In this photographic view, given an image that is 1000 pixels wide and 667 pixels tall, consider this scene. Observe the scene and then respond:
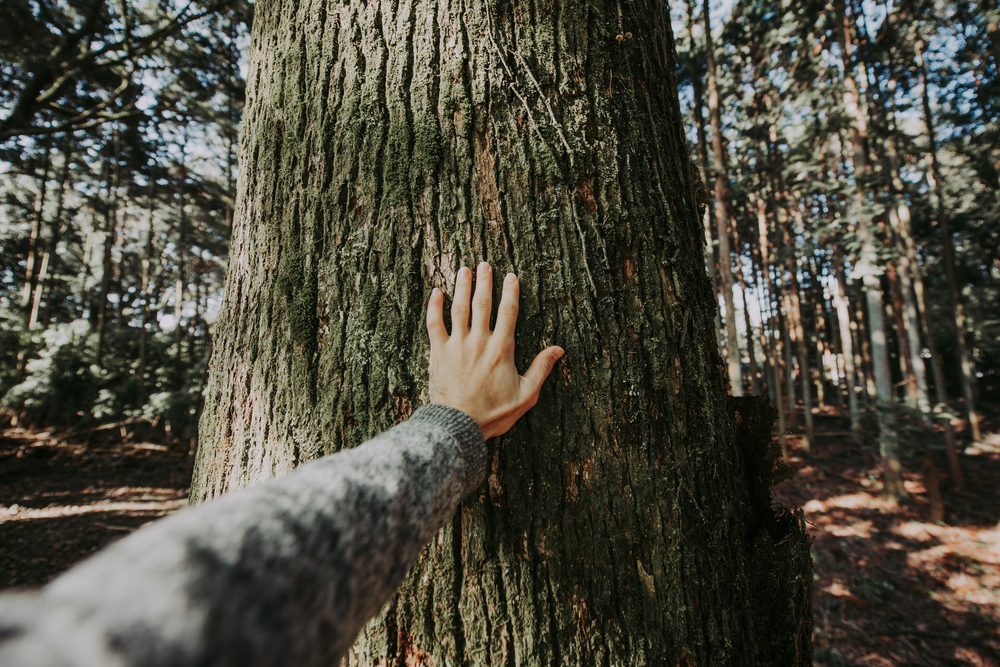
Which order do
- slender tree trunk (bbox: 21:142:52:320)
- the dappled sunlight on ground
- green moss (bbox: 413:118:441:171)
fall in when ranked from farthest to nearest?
1. slender tree trunk (bbox: 21:142:52:320)
2. the dappled sunlight on ground
3. green moss (bbox: 413:118:441:171)

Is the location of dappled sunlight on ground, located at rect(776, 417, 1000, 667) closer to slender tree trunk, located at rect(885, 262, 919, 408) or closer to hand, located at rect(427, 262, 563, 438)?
slender tree trunk, located at rect(885, 262, 919, 408)

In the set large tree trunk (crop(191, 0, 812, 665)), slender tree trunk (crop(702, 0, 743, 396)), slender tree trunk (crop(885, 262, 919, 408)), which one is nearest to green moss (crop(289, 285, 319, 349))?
large tree trunk (crop(191, 0, 812, 665))

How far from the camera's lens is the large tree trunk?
3.59ft

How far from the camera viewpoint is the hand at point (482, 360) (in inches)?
42.1

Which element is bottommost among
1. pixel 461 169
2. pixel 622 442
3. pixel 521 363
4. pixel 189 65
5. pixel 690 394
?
pixel 622 442

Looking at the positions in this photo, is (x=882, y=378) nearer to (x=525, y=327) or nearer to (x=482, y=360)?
(x=525, y=327)

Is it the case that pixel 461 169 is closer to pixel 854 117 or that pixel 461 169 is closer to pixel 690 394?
pixel 690 394

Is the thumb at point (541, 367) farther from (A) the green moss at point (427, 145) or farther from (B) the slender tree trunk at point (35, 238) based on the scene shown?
(B) the slender tree trunk at point (35, 238)

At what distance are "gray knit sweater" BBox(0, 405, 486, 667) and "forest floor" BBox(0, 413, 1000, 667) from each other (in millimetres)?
2800

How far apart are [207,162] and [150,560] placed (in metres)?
19.4

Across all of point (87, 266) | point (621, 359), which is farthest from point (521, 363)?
point (87, 266)

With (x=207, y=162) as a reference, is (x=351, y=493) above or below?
below

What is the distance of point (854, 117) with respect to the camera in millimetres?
8180

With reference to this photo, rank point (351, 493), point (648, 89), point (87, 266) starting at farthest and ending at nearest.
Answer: point (87, 266)
point (648, 89)
point (351, 493)
